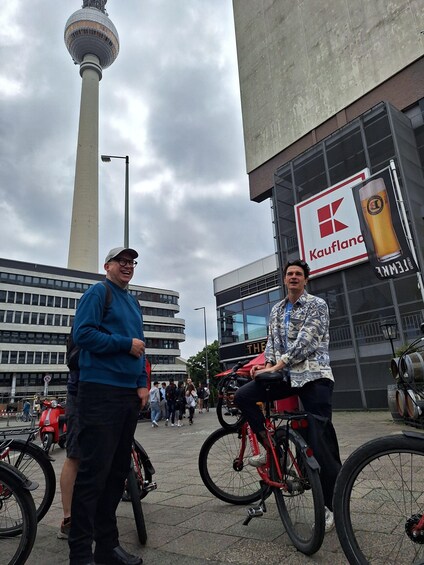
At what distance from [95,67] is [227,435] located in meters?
108

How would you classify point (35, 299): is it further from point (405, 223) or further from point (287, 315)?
point (287, 315)

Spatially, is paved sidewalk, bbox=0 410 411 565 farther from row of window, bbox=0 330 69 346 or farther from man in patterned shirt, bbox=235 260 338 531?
row of window, bbox=0 330 69 346

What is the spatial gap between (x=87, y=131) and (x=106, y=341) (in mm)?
90202

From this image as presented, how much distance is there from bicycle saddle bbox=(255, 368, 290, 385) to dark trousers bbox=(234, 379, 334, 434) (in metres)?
0.05

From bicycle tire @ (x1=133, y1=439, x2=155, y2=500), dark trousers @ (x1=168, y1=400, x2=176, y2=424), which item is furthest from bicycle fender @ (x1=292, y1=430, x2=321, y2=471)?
dark trousers @ (x1=168, y1=400, x2=176, y2=424)

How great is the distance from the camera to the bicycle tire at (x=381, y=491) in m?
1.99

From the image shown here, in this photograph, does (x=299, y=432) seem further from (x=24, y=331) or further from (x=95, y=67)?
(x=95, y=67)

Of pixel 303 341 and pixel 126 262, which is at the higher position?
pixel 126 262

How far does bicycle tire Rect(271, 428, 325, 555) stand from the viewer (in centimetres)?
247

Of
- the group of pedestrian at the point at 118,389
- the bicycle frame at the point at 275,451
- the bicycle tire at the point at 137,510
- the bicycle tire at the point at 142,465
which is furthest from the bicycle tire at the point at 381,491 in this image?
the bicycle tire at the point at 142,465

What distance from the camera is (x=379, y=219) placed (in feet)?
49.3

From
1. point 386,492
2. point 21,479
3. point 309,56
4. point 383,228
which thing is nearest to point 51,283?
point 309,56

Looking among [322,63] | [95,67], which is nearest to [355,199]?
[322,63]

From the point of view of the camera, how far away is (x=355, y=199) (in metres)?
16.0
